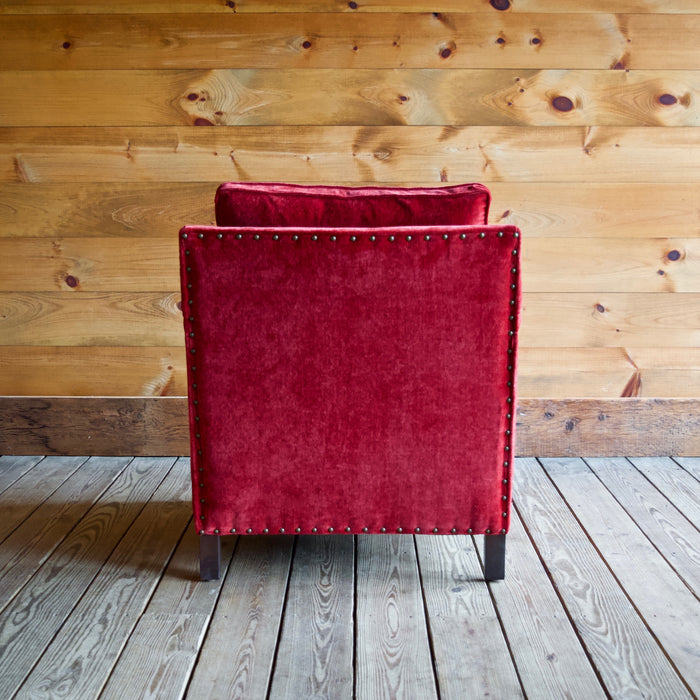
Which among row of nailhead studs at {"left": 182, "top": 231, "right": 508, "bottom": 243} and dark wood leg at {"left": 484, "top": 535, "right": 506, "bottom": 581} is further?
dark wood leg at {"left": 484, "top": 535, "right": 506, "bottom": 581}

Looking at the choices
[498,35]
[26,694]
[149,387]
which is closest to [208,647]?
[26,694]

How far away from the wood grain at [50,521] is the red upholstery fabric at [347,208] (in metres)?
0.94

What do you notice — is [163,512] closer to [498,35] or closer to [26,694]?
[26,694]

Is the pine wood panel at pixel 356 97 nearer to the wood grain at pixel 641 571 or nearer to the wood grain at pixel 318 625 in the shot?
the wood grain at pixel 641 571

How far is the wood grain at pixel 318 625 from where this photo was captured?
4.02 ft

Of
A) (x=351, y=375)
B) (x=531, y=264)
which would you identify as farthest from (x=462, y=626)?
(x=531, y=264)

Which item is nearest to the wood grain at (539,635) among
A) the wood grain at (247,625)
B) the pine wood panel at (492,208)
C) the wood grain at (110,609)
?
the wood grain at (247,625)

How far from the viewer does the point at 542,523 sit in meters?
1.92

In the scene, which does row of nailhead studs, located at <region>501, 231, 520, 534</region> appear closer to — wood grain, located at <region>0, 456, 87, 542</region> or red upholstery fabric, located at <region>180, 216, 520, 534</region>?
red upholstery fabric, located at <region>180, 216, 520, 534</region>

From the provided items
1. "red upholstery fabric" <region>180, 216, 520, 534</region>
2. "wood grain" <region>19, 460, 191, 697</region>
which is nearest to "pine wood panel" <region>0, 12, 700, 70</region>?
"red upholstery fabric" <region>180, 216, 520, 534</region>

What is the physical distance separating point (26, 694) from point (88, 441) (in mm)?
1358

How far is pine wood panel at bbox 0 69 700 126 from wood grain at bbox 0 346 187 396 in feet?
2.59

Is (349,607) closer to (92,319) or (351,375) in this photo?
(351,375)

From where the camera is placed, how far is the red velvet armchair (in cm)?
142
